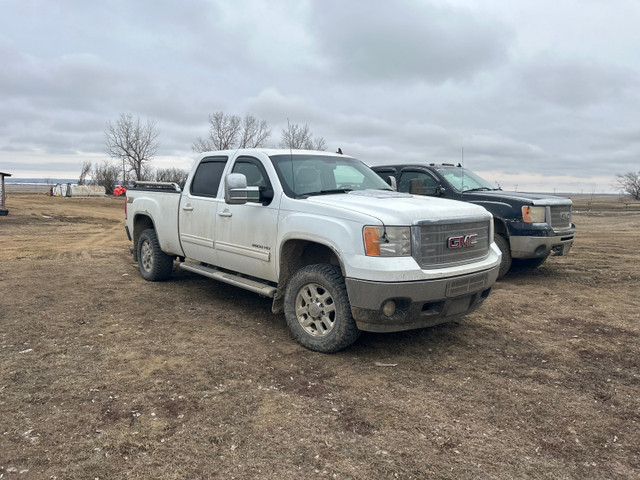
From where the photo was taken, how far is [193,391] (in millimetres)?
3701

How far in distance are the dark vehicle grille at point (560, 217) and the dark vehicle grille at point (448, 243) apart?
3843 mm

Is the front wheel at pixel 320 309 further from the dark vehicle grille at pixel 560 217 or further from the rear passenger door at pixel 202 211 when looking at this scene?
the dark vehicle grille at pixel 560 217

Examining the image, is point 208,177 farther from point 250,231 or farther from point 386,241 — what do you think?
point 386,241

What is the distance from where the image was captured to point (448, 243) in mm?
4367

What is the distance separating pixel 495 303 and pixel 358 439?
164 inches

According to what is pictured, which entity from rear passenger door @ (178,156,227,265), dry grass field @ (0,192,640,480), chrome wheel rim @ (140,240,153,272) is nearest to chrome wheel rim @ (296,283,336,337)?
dry grass field @ (0,192,640,480)

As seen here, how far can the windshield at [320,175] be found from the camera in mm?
5148

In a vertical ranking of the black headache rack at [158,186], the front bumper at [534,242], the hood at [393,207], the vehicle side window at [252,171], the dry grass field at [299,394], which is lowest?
the dry grass field at [299,394]

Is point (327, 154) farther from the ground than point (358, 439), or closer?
farther from the ground

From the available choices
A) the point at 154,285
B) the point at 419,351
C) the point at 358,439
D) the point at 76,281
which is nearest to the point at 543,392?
the point at 419,351

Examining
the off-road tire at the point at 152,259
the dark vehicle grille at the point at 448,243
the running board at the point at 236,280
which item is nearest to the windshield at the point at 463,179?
the dark vehicle grille at the point at 448,243

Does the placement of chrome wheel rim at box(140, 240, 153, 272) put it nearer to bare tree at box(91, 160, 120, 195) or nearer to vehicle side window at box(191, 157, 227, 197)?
vehicle side window at box(191, 157, 227, 197)

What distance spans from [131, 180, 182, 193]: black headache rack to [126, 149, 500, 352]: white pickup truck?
558mm

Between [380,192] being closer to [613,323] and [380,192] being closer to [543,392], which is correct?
[543,392]
